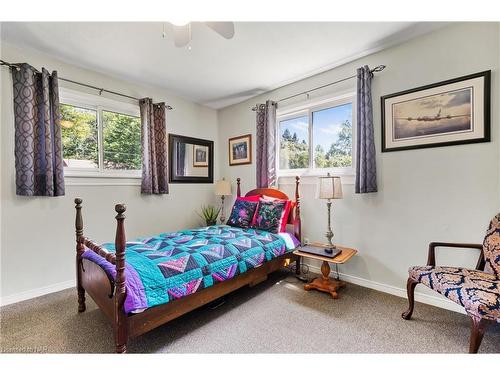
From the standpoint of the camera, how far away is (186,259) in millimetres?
1883

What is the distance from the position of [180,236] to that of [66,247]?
1.37 m

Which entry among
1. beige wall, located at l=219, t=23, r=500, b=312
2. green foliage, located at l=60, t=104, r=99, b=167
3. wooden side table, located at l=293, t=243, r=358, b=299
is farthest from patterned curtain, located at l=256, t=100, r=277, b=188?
green foliage, located at l=60, t=104, r=99, b=167

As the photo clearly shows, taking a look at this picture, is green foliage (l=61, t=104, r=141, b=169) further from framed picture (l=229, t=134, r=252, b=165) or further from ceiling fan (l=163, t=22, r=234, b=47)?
ceiling fan (l=163, t=22, r=234, b=47)

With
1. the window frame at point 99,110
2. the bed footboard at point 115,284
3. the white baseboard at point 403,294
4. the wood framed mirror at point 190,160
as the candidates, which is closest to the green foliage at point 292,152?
the wood framed mirror at point 190,160

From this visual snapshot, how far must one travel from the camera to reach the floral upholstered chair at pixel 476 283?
1397 mm

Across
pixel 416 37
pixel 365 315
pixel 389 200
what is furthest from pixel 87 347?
pixel 416 37

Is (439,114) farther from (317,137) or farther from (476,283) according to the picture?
(476,283)

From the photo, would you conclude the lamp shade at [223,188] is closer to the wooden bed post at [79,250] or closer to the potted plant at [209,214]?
the potted plant at [209,214]

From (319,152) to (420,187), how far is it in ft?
4.03

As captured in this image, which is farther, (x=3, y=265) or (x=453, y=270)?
(x=3, y=265)

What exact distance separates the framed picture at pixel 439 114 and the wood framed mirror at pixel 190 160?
2796 millimetres

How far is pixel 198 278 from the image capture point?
1.84 metres
